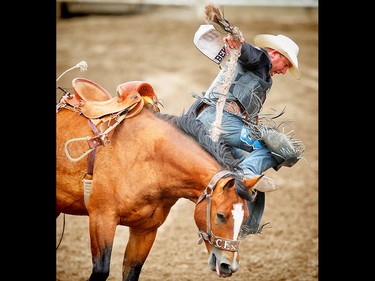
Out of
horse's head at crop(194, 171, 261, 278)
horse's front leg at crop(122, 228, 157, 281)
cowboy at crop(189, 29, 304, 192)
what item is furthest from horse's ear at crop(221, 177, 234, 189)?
horse's front leg at crop(122, 228, 157, 281)

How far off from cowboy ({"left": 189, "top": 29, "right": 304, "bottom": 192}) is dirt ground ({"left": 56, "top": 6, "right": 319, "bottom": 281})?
0.90 feet

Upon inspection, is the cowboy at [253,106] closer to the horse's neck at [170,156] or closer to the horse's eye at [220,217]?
the horse's neck at [170,156]

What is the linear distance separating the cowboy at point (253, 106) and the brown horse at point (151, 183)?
14 cm

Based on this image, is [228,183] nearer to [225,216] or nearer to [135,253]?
[225,216]

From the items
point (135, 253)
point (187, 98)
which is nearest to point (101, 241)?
point (135, 253)

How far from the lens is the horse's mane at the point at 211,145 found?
3641 millimetres

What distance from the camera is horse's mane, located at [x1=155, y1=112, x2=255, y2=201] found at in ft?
11.9

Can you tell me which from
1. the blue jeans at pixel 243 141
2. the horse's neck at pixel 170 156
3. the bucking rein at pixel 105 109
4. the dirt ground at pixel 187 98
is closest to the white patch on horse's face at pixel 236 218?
the horse's neck at pixel 170 156

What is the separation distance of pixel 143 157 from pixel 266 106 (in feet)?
25.0

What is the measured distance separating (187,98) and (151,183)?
24.3 ft

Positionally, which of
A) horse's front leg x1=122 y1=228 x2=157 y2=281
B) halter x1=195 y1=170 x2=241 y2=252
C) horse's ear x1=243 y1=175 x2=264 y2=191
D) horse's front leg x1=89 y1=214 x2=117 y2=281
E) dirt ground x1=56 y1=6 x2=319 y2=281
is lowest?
dirt ground x1=56 y1=6 x2=319 y2=281

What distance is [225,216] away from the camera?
142 inches

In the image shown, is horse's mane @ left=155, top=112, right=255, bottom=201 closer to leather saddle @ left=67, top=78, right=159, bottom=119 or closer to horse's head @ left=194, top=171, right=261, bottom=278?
horse's head @ left=194, top=171, right=261, bottom=278
